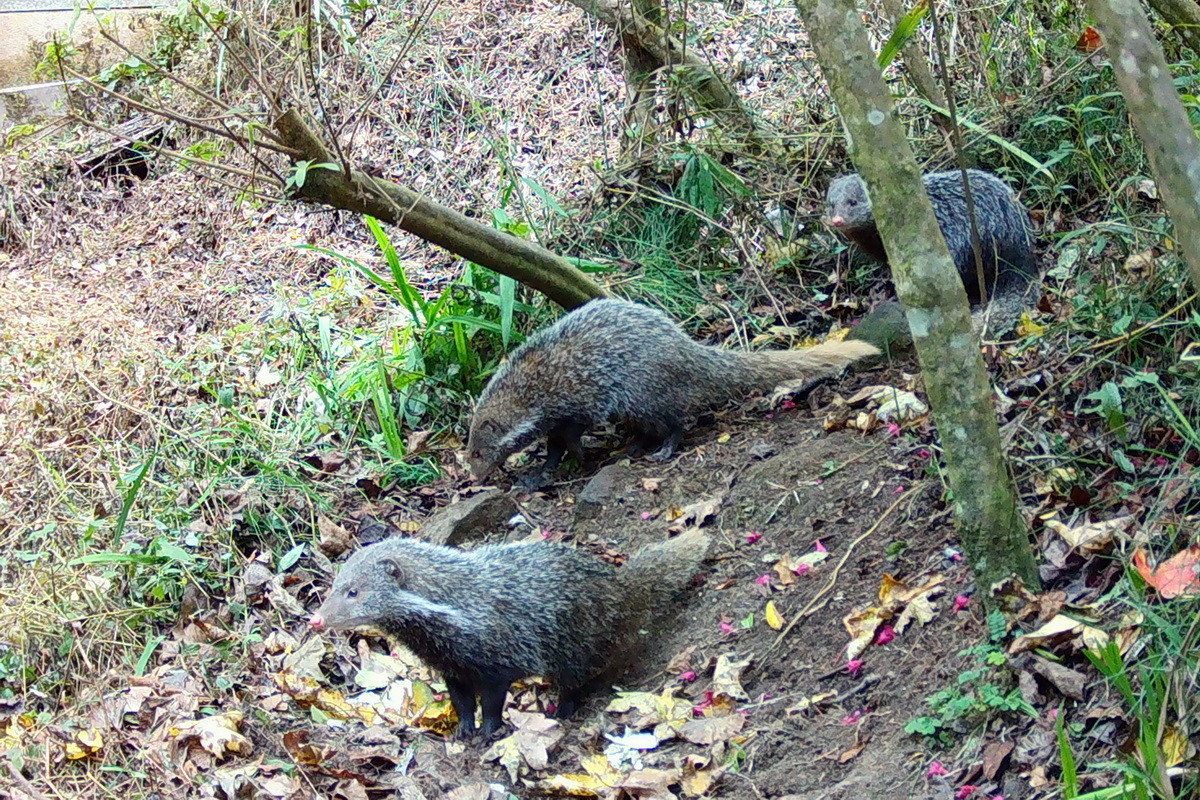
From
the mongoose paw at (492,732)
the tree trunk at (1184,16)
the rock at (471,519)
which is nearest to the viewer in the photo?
the mongoose paw at (492,732)

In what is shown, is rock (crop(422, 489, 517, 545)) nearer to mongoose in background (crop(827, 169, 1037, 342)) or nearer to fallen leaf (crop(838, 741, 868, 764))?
mongoose in background (crop(827, 169, 1037, 342))

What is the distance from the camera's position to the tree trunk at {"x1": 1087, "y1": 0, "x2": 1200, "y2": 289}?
2680mm

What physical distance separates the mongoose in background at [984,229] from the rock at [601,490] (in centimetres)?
146

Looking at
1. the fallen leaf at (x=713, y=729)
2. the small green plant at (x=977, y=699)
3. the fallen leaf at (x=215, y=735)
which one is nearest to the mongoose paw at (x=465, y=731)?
the fallen leaf at (x=215, y=735)

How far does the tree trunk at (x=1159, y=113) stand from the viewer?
2.68 m

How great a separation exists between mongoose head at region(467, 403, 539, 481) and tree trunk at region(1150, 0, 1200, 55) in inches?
139

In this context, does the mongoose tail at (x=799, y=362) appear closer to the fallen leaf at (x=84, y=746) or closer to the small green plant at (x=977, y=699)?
the small green plant at (x=977, y=699)

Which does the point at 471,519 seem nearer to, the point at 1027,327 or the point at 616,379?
the point at 616,379

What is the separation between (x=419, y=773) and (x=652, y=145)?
447 cm

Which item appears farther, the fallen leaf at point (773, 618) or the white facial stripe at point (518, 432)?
the white facial stripe at point (518, 432)

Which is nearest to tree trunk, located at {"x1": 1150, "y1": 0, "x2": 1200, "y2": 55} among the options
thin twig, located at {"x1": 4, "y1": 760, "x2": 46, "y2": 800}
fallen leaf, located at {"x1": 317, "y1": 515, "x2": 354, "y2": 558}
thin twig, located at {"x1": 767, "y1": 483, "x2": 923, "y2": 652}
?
thin twig, located at {"x1": 767, "y1": 483, "x2": 923, "y2": 652}

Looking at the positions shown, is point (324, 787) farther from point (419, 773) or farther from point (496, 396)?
point (496, 396)

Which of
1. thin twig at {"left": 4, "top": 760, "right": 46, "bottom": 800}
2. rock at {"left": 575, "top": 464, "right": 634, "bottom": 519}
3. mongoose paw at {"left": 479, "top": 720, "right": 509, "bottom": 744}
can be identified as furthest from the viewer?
rock at {"left": 575, "top": 464, "right": 634, "bottom": 519}

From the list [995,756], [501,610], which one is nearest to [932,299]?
[995,756]
